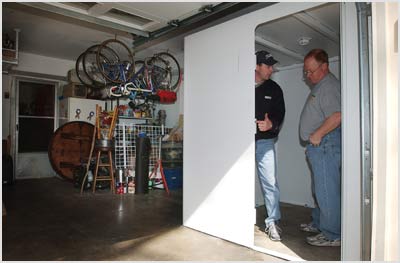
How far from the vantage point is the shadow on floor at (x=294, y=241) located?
2082mm

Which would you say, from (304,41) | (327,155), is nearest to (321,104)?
(327,155)

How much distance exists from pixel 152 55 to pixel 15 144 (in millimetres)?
3268

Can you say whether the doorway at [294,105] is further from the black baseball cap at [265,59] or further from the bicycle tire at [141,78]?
the bicycle tire at [141,78]

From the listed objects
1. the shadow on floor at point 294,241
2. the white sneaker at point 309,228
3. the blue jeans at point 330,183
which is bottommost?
the shadow on floor at point 294,241

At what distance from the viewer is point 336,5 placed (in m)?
2.14

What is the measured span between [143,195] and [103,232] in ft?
5.51

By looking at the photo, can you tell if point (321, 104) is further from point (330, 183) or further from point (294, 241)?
point (294, 241)

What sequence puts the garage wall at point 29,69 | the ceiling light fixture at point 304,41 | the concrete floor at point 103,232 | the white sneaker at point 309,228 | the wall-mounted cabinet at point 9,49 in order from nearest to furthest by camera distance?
the concrete floor at point 103,232
the white sneaker at point 309,228
the ceiling light fixture at point 304,41
the wall-mounted cabinet at point 9,49
the garage wall at point 29,69

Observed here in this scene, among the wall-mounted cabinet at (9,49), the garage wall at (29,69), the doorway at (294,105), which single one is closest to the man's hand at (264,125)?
the doorway at (294,105)

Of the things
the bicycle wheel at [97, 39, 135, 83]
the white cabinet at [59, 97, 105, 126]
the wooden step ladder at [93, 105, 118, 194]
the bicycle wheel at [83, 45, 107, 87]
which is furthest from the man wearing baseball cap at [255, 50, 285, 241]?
the white cabinet at [59, 97, 105, 126]

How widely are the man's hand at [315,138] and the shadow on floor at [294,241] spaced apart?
0.86 m

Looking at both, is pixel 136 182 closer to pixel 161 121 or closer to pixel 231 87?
pixel 161 121

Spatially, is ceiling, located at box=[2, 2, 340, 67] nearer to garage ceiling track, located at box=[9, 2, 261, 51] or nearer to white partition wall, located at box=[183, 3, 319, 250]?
garage ceiling track, located at box=[9, 2, 261, 51]

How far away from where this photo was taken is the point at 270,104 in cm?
267
